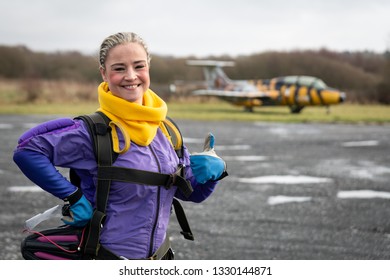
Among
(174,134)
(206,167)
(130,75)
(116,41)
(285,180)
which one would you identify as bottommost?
(285,180)

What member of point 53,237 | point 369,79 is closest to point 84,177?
point 53,237

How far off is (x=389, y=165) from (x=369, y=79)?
2475 centimetres

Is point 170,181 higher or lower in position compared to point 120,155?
lower

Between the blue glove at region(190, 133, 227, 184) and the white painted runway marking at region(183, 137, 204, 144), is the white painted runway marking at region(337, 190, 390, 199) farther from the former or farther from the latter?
the white painted runway marking at region(183, 137, 204, 144)

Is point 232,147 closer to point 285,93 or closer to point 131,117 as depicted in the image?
A: point 131,117

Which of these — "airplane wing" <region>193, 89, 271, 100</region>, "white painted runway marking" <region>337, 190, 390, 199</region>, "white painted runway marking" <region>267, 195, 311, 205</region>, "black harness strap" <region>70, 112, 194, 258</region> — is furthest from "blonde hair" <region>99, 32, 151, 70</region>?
"airplane wing" <region>193, 89, 271, 100</region>

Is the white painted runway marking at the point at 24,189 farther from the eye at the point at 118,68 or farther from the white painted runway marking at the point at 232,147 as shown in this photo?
the eye at the point at 118,68

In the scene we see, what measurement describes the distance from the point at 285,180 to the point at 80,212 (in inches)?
265

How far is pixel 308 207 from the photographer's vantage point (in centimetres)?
683

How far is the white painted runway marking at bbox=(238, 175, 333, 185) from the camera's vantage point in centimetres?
851

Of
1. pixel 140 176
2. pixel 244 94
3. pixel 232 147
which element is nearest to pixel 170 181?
pixel 140 176

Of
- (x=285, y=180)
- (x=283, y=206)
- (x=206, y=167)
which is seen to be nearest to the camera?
(x=206, y=167)

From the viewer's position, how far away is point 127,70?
7.41 ft
